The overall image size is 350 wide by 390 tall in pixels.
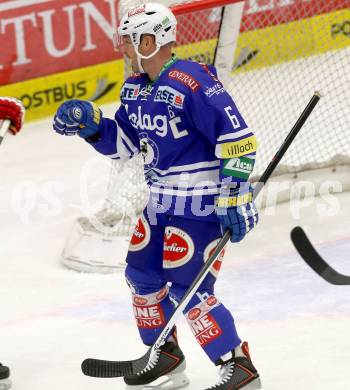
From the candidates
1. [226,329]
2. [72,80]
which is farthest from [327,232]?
[72,80]

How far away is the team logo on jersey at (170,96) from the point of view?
3938 mm

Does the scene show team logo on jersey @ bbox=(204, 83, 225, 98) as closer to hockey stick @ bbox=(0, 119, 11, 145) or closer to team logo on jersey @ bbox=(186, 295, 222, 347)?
team logo on jersey @ bbox=(186, 295, 222, 347)

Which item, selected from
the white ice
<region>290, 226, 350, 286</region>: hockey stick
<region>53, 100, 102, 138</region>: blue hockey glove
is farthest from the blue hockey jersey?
<region>290, 226, 350, 286</region>: hockey stick

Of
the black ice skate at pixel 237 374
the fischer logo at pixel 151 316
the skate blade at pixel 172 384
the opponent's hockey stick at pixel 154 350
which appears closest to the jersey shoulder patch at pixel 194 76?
the opponent's hockey stick at pixel 154 350

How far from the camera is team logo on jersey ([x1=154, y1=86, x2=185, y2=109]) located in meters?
3.94

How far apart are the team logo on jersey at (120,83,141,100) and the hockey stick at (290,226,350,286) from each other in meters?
1.26

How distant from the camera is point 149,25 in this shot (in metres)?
3.97

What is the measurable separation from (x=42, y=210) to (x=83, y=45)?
1941mm

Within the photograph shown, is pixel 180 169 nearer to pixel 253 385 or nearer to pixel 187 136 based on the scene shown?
pixel 187 136

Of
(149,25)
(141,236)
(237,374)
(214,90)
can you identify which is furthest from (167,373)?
(149,25)

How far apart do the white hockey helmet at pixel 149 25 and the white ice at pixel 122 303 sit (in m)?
1.26

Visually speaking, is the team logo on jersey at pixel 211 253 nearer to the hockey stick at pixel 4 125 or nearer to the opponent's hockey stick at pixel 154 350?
the opponent's hockey stick at pixel 154 350

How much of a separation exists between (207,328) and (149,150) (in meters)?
0.64

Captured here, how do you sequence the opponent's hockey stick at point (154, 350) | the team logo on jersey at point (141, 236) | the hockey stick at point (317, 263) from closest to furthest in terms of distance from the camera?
the opponent's hockey stick at point (154, 350) < the team logo on jersey at point (141, 236) < the hockey stick at point (317, 263)
